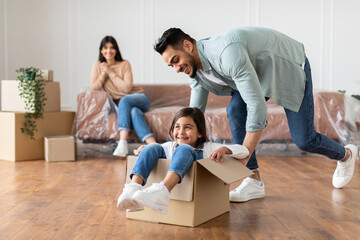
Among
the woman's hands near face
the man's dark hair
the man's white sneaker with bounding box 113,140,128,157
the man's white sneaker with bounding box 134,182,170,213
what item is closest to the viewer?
the man's white sneaker with bounding box 134,182,170,213

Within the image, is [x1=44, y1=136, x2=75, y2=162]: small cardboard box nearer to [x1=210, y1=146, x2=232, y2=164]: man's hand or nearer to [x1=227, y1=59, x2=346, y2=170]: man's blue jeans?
[x1=227, y1=59, x2=346, y2=170]: man's blue jeans

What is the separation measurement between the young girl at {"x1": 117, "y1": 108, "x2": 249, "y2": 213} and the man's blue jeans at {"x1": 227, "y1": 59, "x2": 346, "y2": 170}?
0.22 metres

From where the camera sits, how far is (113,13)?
16.6 feet

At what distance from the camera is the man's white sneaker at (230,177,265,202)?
1983 mm

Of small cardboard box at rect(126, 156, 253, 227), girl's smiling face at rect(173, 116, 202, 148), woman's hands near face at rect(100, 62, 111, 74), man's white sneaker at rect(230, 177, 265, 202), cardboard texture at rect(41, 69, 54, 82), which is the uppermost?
woman's hands near face at rect(100, 62, 111, 74)

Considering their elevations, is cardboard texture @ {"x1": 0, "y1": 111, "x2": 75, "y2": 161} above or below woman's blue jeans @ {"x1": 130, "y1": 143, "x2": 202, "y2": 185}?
below

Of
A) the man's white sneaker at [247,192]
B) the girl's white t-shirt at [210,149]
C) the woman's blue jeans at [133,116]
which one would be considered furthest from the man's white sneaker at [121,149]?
the girl's white t-shirt at [210,149]

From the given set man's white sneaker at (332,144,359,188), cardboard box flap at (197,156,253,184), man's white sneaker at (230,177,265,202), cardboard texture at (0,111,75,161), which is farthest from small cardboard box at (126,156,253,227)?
cardboard texture at (0,111,75,161)

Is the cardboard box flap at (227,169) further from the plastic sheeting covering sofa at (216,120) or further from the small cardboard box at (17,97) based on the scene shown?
the small cardboard box at (17,97)

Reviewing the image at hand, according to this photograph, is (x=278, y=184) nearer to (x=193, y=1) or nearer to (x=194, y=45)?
(x=194, y=45)

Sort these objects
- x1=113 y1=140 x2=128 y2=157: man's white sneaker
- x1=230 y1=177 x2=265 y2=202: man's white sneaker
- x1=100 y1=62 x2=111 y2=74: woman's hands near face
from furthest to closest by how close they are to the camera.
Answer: x1=100 y1=62 x2=111 y2=74: woman's hands near face < x1=113 y1=140 x2=128 y2=157: man's white sneaker < x1=230 y1=177 x2=265 y2=202: man's white sneaker

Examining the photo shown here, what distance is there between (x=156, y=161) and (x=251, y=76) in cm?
47

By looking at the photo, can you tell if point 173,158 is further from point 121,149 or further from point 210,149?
point 121,149

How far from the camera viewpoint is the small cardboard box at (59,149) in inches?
129
